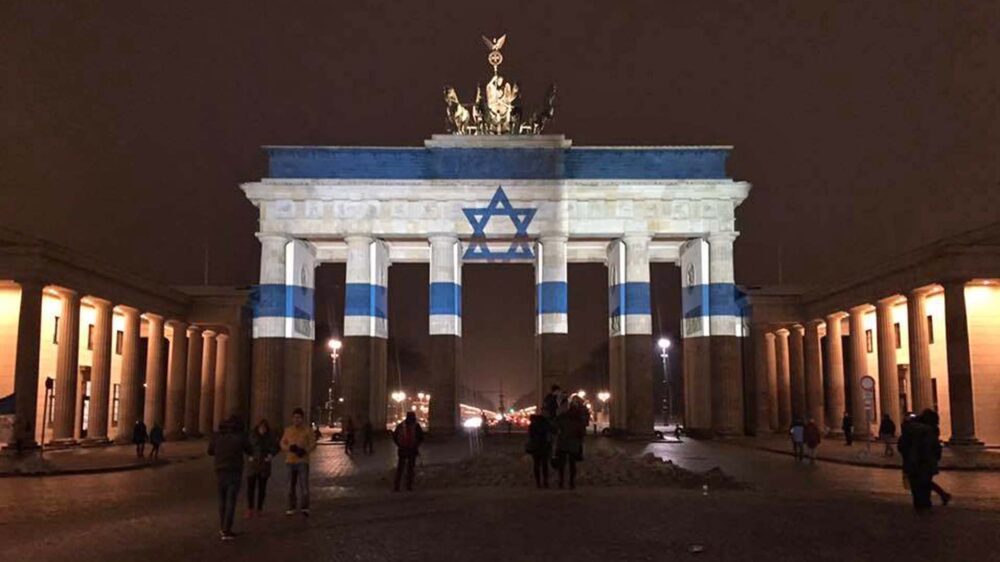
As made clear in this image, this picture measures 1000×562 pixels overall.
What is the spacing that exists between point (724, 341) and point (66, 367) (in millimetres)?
32774

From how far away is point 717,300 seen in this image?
52031 mm

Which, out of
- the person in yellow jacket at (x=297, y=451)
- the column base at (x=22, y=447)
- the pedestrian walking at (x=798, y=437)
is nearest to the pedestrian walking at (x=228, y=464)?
the person in yellow jacket at (x=297, y=451)

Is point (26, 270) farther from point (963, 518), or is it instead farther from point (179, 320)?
point (963, 518)

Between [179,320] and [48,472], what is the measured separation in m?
25.4

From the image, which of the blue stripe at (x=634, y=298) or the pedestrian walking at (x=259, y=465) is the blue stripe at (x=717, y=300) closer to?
the blue stripe at (x=634, y=298)

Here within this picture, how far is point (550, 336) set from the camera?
51562mm

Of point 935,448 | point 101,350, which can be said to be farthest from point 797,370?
point 935,448

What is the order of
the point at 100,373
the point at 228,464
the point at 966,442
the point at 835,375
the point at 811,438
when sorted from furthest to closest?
the point at 835,375, the point at 100,373, the point at 966,442, the point at 811,438, the point at 228,464

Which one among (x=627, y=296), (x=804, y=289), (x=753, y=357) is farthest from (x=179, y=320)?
(x=804, y=289)

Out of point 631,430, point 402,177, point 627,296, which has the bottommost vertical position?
point 631,430

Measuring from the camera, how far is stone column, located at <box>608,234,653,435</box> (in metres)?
51.3

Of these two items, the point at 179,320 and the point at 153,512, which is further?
the point at 179,320

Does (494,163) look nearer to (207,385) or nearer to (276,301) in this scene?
(276,301)

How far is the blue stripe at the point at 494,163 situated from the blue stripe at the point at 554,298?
5960mm
